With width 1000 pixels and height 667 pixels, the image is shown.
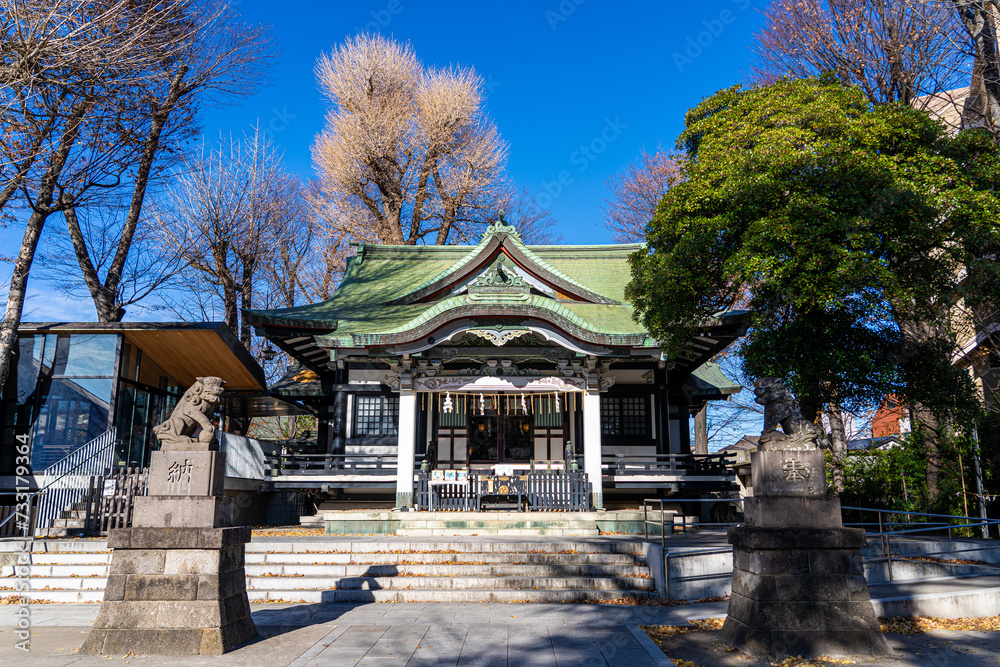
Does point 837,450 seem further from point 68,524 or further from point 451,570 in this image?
Result: point 68,524

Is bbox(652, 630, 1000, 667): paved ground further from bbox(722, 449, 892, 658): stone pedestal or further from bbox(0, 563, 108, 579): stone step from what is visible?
bbox(0, 563, 108, 579): stone step

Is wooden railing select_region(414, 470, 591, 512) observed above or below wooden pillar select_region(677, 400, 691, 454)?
below

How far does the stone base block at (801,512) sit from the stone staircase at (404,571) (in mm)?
3405

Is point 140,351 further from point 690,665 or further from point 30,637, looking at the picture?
point 690,665

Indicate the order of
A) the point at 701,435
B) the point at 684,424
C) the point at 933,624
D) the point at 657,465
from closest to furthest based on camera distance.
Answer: the point at 933,624
the point at 657,465
the point at 684,424
the point at 701,435

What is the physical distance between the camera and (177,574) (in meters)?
6.45

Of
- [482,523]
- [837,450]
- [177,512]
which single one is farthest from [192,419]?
[837,450]

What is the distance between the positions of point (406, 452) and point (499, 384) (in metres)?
2.83

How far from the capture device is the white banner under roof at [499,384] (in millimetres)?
15805

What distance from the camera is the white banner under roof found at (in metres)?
15.8

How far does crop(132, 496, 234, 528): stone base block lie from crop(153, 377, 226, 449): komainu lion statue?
59 centimetres

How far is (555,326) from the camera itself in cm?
1503

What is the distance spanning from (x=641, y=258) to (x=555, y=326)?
2719mm

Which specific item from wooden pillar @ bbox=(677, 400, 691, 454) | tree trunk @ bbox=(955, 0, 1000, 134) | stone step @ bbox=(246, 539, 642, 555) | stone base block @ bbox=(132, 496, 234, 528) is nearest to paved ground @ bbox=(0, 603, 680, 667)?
stone base block @ bbox=(132, 496, 234, 528)
